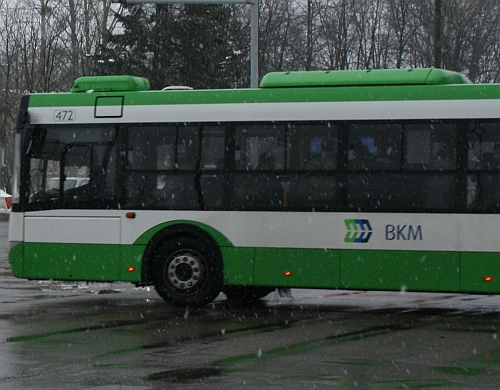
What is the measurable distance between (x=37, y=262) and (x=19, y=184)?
117cm

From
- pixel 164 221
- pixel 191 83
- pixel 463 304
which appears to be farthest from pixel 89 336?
pixel 191 83

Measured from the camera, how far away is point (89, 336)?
11.7 m

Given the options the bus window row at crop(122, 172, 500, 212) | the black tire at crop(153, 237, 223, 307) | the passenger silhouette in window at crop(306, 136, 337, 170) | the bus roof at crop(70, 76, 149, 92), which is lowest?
the black tire at crop(153, 237, 223, 307)

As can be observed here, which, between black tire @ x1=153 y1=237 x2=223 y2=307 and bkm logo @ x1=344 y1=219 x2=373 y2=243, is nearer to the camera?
bkm logo @ x1=344 y1=219 x2=373 y2=243

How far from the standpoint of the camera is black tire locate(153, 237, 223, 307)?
14679 mm

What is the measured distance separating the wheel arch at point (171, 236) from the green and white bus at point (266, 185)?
2 cm

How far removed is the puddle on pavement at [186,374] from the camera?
8883mm

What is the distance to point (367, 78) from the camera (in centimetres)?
1439

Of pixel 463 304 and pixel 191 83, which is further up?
pixel 191 83

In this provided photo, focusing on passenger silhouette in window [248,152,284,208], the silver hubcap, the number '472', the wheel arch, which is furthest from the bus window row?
the number '472'

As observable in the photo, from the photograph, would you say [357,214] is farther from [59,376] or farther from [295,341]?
[59,376]

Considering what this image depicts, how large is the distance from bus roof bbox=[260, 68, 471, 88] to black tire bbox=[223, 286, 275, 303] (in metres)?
2.99

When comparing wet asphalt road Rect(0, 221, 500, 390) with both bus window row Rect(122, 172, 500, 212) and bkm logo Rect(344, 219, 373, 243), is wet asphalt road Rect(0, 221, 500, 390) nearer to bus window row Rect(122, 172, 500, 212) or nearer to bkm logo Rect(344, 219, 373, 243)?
bkm logo Rect(344, 219, 373, 243)

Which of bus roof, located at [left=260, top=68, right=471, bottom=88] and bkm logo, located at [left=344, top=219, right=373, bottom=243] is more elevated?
bus roof, located at [left=260, top=68, right=471, bottom=88]
